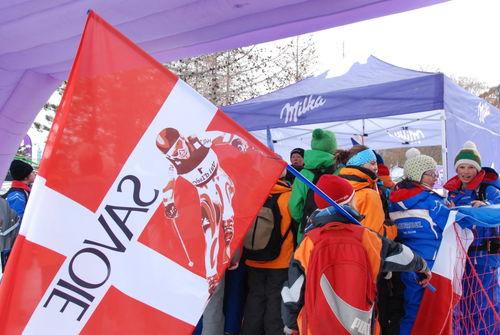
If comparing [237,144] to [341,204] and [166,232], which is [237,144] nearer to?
[166,232]

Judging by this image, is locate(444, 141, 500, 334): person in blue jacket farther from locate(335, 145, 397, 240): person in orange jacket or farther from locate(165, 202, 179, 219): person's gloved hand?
locate(165, 202, 179, 219): person's gloved hand

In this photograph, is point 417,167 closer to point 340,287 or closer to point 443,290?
point 443,290

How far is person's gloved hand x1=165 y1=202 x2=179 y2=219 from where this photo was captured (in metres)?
1.33

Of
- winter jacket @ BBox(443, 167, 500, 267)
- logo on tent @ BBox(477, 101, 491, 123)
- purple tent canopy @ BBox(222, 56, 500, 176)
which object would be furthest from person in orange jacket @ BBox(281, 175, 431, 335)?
logo on tent @ BBox(477, 101, 491, 123)

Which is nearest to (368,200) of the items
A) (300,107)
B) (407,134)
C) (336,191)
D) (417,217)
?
(417,217)

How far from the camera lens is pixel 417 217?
246 centimetres

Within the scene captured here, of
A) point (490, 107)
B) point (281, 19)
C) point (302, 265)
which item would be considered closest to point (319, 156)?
point (281, 19)

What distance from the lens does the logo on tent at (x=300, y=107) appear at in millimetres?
5188

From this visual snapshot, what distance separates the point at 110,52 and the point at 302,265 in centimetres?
125

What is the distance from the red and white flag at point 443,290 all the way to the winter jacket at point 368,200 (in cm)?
33

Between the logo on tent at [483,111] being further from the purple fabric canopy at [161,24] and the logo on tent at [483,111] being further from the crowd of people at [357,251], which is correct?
the purple fabric canopy at [161,24]

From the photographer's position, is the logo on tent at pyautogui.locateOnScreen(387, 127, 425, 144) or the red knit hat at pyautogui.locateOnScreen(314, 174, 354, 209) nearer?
the red knit hat at pyautogui.locateOnScreen(314, 174, 354, 209)

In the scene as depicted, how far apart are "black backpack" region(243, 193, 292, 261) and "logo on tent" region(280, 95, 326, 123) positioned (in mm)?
2630

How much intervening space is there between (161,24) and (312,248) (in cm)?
161
